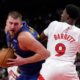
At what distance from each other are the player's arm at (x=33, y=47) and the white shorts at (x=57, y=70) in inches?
17.1

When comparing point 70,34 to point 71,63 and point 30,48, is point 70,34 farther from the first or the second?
point 30,48

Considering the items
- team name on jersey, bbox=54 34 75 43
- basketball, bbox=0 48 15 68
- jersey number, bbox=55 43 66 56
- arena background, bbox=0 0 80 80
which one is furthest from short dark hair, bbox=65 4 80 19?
arena background, bbox=0 0 80 80

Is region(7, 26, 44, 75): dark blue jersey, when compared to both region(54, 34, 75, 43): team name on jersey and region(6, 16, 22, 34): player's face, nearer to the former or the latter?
region(6, 16, 22, 34): player's face

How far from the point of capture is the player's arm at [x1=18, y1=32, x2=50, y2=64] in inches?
173

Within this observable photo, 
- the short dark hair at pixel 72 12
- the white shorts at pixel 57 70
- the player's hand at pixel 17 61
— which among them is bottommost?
the white shorts at pixel 57 70

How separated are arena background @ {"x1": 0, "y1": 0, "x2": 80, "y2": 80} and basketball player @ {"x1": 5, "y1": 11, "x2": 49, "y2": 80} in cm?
576

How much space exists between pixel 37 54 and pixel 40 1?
697 centimetres

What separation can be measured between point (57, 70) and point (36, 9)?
672 cm

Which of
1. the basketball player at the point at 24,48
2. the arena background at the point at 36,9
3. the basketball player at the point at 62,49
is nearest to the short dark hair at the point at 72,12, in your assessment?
the basketball player at the point at 62,49

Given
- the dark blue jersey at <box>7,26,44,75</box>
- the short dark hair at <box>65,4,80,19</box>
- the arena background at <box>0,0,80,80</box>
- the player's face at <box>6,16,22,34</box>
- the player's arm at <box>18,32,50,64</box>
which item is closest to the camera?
the player's arm at <box>18,32,50,64</box>

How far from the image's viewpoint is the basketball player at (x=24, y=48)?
4.41m

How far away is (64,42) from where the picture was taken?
493 cm

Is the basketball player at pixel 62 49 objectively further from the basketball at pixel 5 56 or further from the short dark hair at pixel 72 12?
the basketball at pixel 5 56

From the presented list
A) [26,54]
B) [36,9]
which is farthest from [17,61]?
[36,9]
